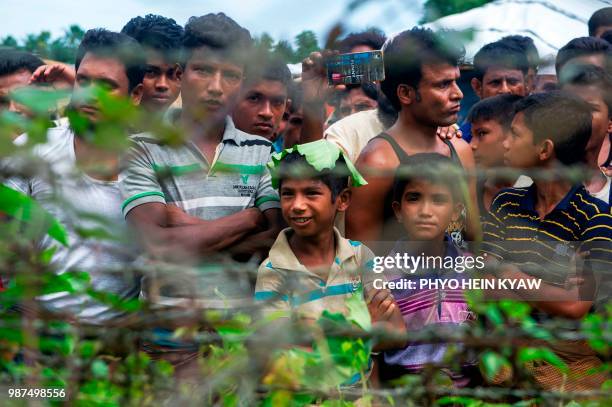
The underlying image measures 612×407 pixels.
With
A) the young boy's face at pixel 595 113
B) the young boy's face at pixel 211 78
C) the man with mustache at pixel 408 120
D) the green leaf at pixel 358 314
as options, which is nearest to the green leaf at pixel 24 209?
the green leaf at pixel 358 314

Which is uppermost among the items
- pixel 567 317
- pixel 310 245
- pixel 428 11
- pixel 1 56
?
pixel 1 56

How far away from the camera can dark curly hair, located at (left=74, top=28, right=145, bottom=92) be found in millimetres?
1903

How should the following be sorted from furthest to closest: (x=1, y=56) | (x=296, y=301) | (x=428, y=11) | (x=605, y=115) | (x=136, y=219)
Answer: (x=1, y=56)
(x=605, y=115)
(x=136, y=219)
(x=428, y=11)
(x=296, y=301)

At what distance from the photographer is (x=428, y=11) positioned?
3.59ft

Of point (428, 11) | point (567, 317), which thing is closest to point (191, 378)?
point (428, 11)

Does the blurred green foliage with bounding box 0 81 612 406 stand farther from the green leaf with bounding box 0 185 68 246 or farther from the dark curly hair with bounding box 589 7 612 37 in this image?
the dark curly hair with bounding box 589 7 612 37

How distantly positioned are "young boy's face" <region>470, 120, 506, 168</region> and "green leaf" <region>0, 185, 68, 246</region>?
65.0 inches

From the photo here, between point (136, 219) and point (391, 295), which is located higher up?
point (136, 219)

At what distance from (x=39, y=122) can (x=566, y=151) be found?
1.54 m

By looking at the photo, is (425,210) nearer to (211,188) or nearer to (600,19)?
(211,188)

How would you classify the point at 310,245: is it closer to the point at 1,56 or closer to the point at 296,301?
the point at 296,301

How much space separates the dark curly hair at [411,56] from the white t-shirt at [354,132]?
15 cm

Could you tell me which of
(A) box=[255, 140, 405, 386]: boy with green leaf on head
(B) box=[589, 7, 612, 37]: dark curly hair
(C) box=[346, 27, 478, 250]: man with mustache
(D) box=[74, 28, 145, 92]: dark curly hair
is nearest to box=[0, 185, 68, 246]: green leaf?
(A) box=[255, 140, 405, 386]: boy with green leaf on head

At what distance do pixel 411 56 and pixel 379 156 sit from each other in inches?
11.8
